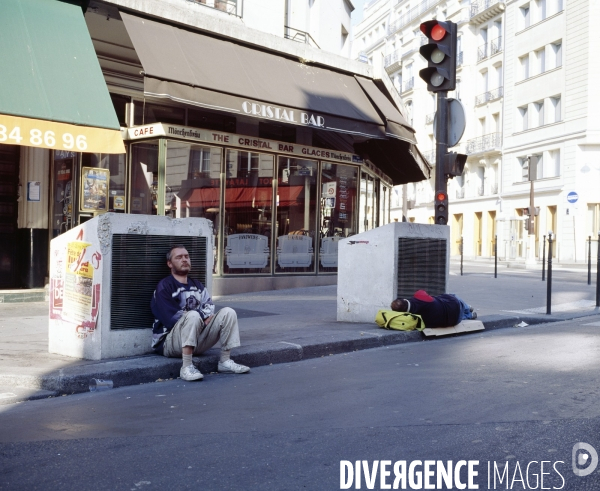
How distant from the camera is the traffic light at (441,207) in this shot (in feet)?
33.1

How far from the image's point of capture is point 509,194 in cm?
4397

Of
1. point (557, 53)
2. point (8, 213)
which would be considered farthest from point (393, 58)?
point (8, 213)

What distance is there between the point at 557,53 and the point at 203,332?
37.7 metres

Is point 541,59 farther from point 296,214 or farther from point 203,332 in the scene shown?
point 203,332

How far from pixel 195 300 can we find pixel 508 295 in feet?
30.6

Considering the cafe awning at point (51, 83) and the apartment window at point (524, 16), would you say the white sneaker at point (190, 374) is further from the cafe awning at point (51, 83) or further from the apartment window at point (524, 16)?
the apartment window at point (524, 16)

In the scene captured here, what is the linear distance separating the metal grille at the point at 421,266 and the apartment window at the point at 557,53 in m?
32.7

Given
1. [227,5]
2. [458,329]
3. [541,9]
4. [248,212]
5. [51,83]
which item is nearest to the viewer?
[458,329]

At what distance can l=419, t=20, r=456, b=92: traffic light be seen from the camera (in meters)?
9.86

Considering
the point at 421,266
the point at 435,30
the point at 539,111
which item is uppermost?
the point at 539,111

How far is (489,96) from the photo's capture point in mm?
46594

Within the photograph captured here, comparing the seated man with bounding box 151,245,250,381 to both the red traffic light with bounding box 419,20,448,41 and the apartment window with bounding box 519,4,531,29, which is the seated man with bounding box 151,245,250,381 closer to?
the red traffic light with bounding box 419,20,448,41

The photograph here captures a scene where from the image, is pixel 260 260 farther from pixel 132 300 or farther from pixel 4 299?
pixel 132 300

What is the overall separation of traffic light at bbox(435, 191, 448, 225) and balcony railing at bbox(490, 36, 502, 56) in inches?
1518
